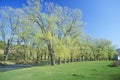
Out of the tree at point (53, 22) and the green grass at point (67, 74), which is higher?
the tree at point (53, 22)

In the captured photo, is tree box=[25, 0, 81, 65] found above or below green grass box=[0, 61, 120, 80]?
above

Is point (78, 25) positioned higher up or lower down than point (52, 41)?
higher up

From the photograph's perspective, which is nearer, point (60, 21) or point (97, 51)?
point (60, 21)

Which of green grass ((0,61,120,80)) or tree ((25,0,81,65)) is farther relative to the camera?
tree ((25,0,81,65))

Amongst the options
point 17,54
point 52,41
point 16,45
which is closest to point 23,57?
point 17,54

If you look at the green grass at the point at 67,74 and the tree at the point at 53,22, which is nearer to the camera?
the green grass at the point at 67,74

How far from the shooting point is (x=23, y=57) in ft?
236

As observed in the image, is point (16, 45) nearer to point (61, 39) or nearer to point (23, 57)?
point (23, 57)

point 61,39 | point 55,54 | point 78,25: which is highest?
point 78,25

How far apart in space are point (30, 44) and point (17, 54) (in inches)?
461

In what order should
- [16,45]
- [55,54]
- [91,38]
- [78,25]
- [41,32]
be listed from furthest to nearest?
[91,38] < [16,45] < [78,25] < [55,54] < [41,32]

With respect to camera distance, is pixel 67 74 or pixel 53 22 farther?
pixel 53 22

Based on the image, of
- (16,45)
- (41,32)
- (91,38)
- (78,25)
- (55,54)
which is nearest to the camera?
(41,32)

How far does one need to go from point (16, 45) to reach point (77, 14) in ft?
81.3
